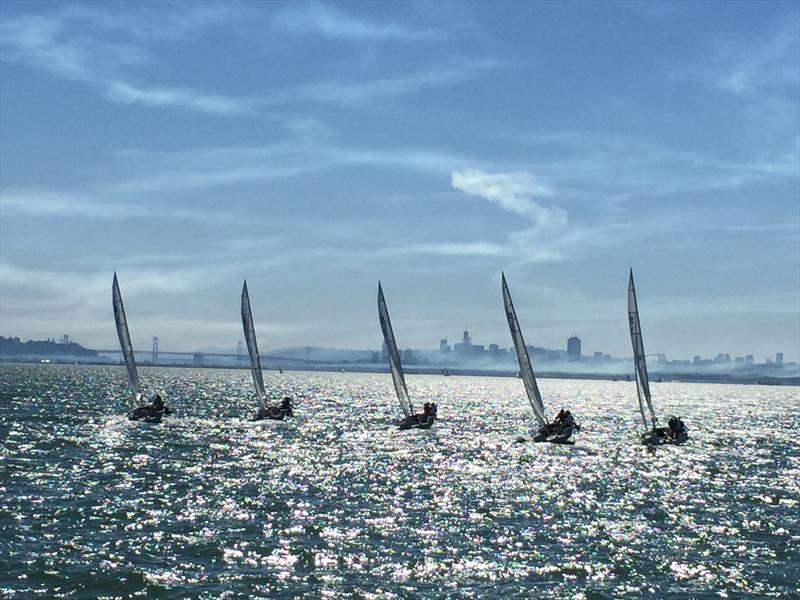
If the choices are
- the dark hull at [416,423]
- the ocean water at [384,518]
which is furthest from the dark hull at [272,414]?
the ocean water at [384,518]

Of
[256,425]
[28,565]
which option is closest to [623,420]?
[256,425]

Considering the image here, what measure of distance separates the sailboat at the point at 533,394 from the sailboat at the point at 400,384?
13190 mm

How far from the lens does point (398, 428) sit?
93938 mm

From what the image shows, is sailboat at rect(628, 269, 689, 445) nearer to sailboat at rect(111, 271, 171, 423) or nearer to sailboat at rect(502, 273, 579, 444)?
sailboat at rect(502, 273, 579, 444)

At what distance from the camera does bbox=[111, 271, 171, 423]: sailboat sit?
90250 millimetres

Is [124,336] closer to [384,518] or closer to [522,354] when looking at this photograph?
[522,354]

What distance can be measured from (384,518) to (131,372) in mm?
59055

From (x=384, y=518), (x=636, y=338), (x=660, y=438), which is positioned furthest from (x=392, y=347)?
(x=384, y=518)

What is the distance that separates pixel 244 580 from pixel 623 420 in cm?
9931

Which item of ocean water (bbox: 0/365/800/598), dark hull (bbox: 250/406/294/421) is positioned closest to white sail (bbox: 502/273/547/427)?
ocean water (bbox: 0/365/800/598)

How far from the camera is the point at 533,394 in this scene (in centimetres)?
7962

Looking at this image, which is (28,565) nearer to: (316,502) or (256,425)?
(316,502)

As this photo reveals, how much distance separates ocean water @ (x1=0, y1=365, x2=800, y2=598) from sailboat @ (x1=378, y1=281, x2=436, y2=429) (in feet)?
34.6

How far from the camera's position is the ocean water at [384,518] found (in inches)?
1200
